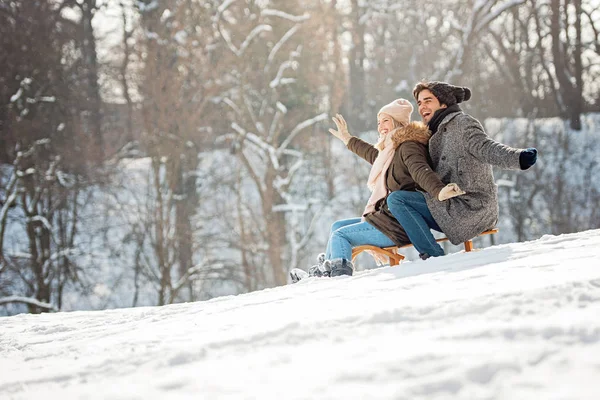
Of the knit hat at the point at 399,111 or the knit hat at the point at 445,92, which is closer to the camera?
the knit hat at the point at 445,92

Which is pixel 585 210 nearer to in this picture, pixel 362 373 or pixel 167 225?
pixel 167 225

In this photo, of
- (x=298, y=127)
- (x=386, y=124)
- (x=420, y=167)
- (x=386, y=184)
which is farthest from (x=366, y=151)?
(x=298, y=127)

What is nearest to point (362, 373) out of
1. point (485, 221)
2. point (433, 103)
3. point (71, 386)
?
point (71, 386)

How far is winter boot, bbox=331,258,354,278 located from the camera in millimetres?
5039

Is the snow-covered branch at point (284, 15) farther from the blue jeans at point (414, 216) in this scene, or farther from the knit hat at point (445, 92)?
the blue jeans at point (414, 216)

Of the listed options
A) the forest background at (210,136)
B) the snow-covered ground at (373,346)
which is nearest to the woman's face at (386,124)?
the snow-covered ground at (373,346)

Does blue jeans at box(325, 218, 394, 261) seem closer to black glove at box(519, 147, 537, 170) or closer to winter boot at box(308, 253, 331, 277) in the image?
winter boot at box(308, 253, 331, 277)

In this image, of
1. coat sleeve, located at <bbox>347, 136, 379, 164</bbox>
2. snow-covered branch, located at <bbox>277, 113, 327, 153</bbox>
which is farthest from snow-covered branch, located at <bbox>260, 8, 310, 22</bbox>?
coat sleeve, located at <bbox>347, 136, 379, 164</bbox>

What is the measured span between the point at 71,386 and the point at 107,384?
17 centimetres

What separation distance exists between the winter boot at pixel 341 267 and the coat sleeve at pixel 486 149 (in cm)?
120

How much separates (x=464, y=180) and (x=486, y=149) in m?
0.32

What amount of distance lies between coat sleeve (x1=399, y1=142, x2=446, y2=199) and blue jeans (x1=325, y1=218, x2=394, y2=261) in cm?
56

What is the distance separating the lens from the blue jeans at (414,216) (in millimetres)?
4852

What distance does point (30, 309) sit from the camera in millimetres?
15656
